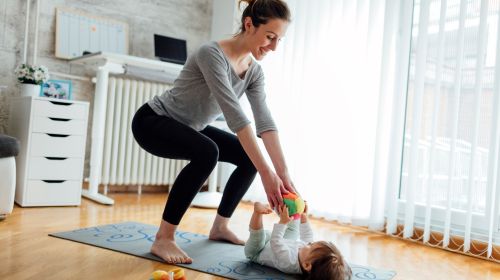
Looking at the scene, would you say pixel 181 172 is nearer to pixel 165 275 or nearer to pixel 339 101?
pixel 165 275

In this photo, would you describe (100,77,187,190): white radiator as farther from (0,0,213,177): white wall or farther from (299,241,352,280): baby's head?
(299,241,352,280): baby's head

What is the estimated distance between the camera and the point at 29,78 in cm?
280

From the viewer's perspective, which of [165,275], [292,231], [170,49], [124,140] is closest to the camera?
[165,275]

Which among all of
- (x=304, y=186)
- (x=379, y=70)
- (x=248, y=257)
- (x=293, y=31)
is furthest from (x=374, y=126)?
(x=248, y=257)

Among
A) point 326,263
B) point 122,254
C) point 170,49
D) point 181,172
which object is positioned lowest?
point 122,254

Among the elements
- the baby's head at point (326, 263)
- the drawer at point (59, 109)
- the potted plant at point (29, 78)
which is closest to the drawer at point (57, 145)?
the drawer at point (59, 109)

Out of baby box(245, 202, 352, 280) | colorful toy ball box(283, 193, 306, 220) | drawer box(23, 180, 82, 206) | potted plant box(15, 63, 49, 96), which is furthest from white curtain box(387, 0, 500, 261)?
potted plant box(15, 63, 49, 96)

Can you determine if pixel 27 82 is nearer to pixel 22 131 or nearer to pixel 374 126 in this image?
pixel 22 131

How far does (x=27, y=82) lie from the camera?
2.81 metres

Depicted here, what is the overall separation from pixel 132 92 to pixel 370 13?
1.60m

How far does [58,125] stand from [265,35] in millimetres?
1583

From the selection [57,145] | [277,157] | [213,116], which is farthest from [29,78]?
[277,157]

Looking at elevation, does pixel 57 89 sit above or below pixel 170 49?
below

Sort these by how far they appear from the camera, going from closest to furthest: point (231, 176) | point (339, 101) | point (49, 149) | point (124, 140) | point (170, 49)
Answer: point (231, 176) → point (49, 149) → point (339, 101) → point (124, 140) → point (170, 49)
